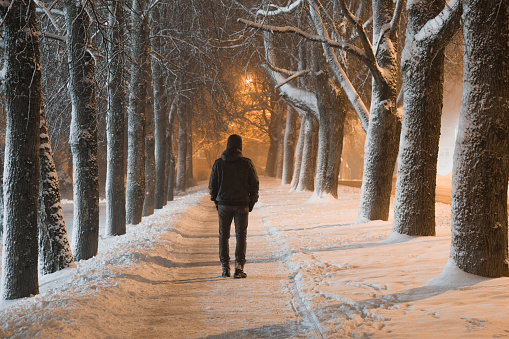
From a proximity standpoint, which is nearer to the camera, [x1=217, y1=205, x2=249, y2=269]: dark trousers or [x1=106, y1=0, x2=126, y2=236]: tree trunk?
[x1=217, y1=205, x2=249, y2=269]: dark trousers

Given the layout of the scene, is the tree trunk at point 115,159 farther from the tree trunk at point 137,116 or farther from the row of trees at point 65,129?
the tree trunk at point 137,116

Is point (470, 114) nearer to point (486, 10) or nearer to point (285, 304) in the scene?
point (486, 10)

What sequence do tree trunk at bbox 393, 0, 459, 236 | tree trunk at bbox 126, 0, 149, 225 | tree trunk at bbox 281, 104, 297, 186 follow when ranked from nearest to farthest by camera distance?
tree trunk at bbox 393, 0, 459, 236
tree trunk at bbox 126, 0, 149, 225
tree trunk at bbox 281, 104, 297, 186

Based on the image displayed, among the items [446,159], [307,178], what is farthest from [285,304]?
[446,159]

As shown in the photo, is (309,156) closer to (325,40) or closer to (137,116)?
(137,116)

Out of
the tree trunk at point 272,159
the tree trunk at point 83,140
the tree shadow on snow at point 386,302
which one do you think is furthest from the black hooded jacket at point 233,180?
the tree trunk at point 272,159

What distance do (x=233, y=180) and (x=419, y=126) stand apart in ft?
12.3

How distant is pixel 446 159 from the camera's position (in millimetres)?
72312

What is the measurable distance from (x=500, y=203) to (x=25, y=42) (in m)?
6.47

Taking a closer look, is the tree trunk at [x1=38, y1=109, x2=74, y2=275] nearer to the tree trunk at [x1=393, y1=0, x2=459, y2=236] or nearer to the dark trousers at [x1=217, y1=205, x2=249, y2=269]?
the dark trousers at [x1=217, y1=205, x2=249, y2=269]

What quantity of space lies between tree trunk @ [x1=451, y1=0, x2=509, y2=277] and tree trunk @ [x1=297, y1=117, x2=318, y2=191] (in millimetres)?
17285

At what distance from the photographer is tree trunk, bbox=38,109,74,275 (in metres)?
7.88

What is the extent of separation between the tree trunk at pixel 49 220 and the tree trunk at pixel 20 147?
1572mm

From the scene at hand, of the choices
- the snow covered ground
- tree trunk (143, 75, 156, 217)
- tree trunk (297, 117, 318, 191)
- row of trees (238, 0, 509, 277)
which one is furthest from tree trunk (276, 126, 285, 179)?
the snow covered ground
